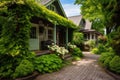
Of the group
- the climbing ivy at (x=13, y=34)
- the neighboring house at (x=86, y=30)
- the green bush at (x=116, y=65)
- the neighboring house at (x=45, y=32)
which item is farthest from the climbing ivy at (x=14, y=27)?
the neighboring house at (x=86, y=30)

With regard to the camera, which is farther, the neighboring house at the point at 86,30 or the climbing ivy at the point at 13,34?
the neighboring house at the point at 86,30

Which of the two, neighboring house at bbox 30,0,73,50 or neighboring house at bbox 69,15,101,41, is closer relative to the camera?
neighboring house at bbox 30,0,73,50

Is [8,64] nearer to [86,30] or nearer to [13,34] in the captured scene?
[13,34]

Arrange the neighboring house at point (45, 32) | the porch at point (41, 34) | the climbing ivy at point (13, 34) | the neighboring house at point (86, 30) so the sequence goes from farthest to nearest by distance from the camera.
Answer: the neighboring house at point (86, 30)
the neighboring house at point (45, 32)
the porch at point (41, 34)
the climbing ivy at point (13, 34)

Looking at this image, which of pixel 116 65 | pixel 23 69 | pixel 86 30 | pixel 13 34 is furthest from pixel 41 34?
pixel 86 30

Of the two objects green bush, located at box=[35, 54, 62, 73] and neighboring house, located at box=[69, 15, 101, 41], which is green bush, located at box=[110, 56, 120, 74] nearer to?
green bush, located at box=[35, 54, 62, 73]

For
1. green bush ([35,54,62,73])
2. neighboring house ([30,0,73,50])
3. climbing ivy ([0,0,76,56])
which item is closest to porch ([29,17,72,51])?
neighboring house ([30,0,73,50])

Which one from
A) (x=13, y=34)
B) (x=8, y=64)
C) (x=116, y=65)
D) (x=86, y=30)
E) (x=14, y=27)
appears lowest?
(x=116, y=65)

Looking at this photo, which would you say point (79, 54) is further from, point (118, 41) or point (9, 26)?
point (9, 26)

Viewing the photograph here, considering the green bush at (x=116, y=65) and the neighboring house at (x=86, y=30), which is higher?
the neighboring house at (x=86, y=30)

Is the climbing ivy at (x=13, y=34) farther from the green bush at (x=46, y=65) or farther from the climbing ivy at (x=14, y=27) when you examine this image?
the green bush at (x=46, y=65)

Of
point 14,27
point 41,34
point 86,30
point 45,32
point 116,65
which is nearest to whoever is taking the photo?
point 14,27

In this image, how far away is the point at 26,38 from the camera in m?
6.66

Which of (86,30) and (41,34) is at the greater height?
(86,30)
